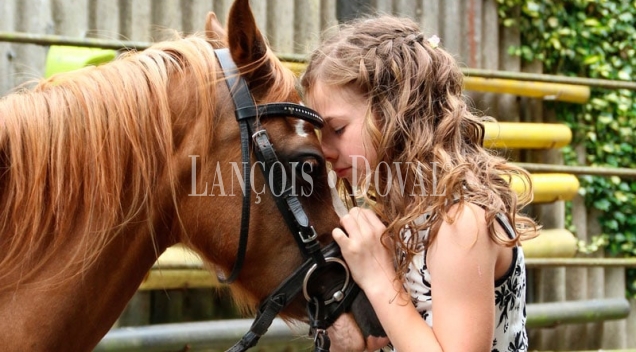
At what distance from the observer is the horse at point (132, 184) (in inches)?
72.3

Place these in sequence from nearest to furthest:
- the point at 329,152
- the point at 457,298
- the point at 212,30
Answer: the point at 457,298 < the point at 329,152 < the point at 212,30

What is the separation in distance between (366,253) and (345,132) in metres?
0.34

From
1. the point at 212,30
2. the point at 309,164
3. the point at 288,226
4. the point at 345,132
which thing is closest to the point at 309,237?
the point at 288,226

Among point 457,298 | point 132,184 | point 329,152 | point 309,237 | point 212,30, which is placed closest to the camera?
point 457,298

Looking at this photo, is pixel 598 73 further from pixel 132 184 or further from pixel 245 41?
pixel 132 184

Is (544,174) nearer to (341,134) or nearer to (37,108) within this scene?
(341,134)

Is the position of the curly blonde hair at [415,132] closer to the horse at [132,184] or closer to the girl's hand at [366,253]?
the girl's hand at [366,253]

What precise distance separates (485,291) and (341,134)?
2.01ft

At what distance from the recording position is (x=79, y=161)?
1.85 m

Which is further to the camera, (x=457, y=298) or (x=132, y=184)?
(x=132, y=184)

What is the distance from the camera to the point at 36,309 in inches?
72.1

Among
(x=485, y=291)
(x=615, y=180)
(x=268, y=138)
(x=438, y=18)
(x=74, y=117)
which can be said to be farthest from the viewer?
(x=615, y=180)

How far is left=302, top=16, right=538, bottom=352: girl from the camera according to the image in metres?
1.77

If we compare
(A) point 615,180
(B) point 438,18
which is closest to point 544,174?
(A) point 615,180
